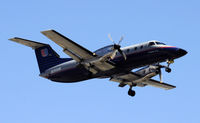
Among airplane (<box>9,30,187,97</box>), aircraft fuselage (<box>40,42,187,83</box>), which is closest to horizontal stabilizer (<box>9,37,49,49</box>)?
airplane (<box>9,30,187,97</box>)

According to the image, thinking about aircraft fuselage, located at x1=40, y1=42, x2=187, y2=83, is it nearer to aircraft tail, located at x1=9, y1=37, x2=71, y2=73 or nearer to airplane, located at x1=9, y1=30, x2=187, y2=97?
airplane, located at x1=9, y1=30, x2=187, y2=97

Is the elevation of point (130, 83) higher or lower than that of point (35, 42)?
lower

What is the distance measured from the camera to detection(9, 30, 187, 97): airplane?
32.6 m

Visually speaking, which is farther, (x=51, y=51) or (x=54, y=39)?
(x=51, y=51)

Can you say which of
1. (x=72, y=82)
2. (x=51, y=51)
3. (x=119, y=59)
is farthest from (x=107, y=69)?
(x=51, y=51)

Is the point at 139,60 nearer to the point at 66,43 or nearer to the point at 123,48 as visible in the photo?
the point at 123,48

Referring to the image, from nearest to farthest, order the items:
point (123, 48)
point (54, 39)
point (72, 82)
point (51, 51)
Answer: point (54, 39) < point (123, 48) < point (72, 82) < point (51, 51)

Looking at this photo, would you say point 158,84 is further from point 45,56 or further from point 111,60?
point 45,56

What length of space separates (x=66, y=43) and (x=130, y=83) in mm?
9188

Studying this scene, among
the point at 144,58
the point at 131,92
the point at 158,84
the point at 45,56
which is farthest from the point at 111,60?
the point at 158,84

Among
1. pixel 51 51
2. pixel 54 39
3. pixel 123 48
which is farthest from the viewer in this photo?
pixel 51 51

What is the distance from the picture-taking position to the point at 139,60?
32938 mm

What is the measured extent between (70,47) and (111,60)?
4.12 metres

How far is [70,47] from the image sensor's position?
3253 cm
